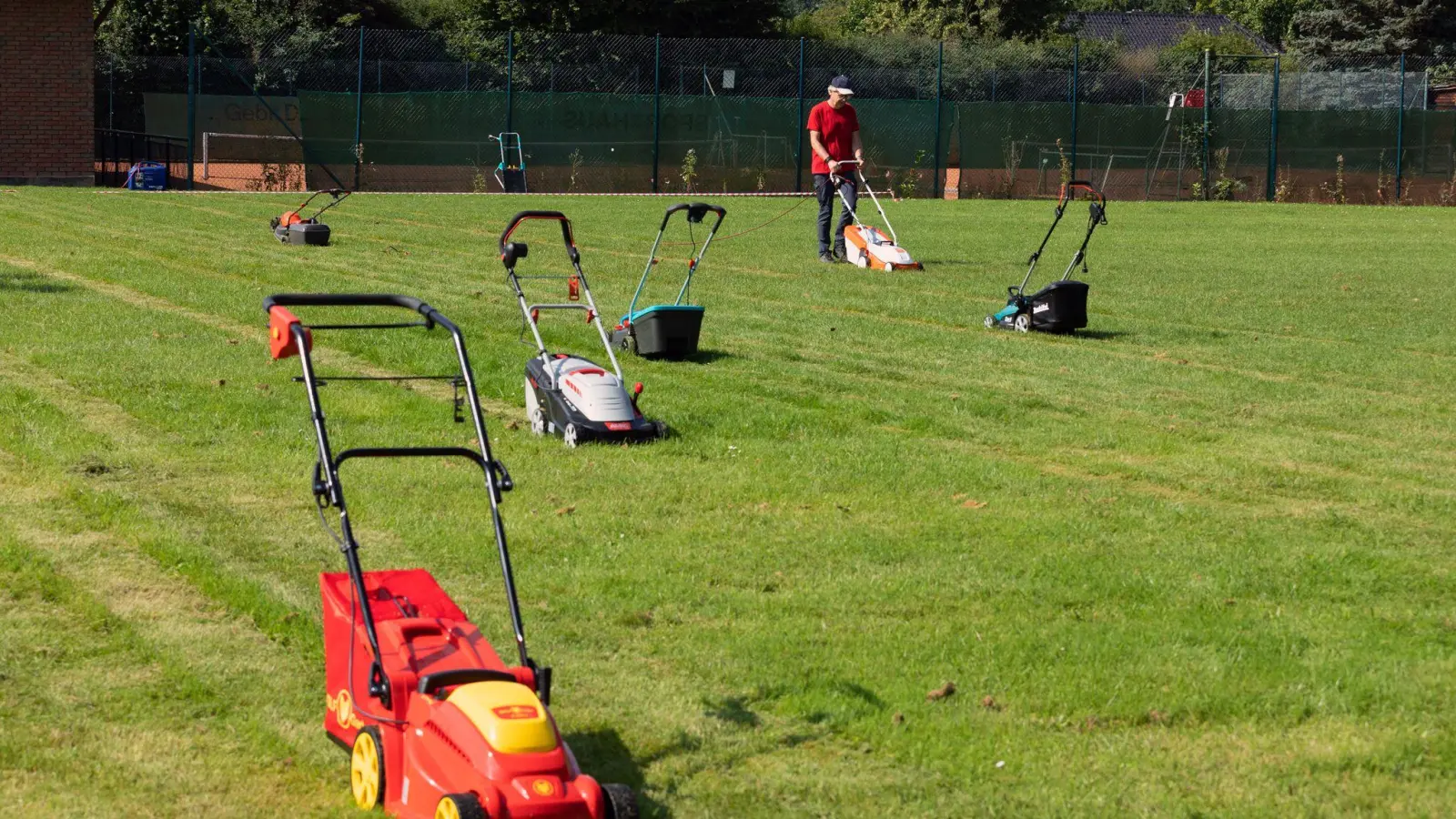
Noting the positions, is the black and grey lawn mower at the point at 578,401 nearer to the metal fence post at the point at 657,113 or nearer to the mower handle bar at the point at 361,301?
the mower handle bar at the point at 361,301

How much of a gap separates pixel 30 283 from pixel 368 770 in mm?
11379

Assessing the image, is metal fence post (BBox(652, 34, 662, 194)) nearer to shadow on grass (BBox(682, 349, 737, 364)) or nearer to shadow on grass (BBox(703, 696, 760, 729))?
shadow on grass (BBox(682, 349, 737, 364))

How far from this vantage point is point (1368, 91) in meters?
42.8

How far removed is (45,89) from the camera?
3216cm

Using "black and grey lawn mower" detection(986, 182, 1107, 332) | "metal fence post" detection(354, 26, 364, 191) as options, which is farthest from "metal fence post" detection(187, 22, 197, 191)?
"black and grey lawn mower" detection(986, 182, 1107, 332)

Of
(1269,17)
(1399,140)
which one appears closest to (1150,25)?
(1269,17)

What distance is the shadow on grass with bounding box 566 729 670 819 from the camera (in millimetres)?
4402

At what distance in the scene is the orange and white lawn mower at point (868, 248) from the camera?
17.9 m

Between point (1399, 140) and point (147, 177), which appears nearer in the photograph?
point (147, 177)

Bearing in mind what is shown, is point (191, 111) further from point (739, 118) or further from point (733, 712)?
point (733, 712)

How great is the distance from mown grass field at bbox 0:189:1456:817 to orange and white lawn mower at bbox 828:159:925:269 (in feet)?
13.4

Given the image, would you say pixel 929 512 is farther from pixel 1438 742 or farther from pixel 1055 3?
pixel 1055 3

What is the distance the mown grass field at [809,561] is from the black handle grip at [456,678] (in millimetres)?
470

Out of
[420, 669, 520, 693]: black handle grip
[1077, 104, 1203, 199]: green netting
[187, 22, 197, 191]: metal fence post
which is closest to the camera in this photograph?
[420, 669, 520, 693]: black handle grip
